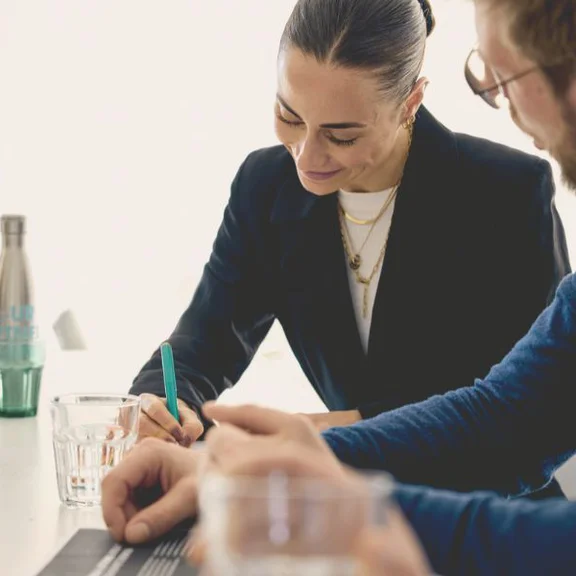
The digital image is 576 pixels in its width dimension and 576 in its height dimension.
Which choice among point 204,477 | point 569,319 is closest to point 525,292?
point 569,319

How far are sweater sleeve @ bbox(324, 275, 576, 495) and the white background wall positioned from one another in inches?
64.3

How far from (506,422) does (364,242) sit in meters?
0.59

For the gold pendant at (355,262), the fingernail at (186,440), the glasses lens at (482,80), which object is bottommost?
the fingernail at (186,440)

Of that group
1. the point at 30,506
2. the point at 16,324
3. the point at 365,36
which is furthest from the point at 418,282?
the point at 30,506

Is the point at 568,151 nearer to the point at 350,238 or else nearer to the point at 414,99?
the point at 414,99

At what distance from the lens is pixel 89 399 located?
117cm

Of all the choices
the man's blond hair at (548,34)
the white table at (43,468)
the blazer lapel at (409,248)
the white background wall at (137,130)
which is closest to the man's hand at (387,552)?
the white table at (43,468)

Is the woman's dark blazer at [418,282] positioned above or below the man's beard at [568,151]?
below

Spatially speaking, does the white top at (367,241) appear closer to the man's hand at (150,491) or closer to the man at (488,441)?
the man at (488,441)

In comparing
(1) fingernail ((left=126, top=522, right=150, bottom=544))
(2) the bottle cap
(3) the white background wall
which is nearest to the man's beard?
(1) fingernail ((left=126, top=522, right=150, bottom=544))

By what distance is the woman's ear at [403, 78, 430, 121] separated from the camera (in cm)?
163

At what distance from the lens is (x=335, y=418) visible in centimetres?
156

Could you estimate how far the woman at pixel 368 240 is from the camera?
60.2 inches

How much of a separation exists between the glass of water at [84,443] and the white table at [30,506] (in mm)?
29
